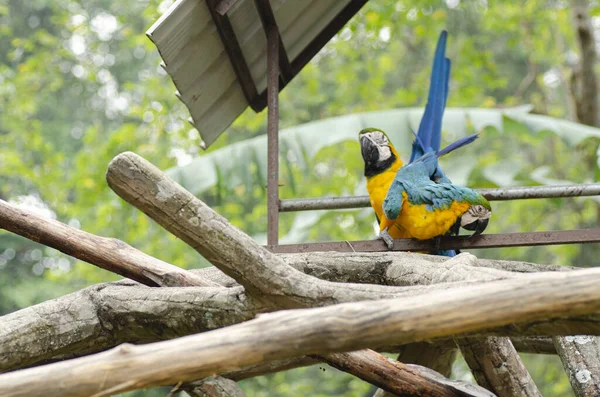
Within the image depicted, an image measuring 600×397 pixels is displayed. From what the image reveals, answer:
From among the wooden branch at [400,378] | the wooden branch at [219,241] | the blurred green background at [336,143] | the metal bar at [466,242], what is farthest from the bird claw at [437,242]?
the blurred green background at [336,143]

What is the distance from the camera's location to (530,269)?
6.69ft

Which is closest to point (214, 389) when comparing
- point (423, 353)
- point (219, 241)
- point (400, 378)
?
point (400, 378)

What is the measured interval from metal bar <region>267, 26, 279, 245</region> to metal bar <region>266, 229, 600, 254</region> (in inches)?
5.7

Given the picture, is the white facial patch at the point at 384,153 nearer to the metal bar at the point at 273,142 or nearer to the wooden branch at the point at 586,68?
the metal bar at the point at 273,142

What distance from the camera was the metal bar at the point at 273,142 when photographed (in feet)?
8.04

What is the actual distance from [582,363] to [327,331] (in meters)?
1.19

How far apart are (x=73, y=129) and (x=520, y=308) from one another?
11.6 meters

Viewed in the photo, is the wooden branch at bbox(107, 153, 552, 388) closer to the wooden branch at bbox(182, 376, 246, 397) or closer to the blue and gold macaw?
the wooden branch at bbox(182, 376, 246, 397)

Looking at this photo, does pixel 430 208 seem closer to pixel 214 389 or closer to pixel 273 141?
pixel 273 141

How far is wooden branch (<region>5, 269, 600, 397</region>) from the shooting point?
1160 mm

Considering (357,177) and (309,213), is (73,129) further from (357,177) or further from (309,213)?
(309,213)

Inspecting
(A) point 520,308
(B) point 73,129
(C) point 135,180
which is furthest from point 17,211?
(B) point 73,129

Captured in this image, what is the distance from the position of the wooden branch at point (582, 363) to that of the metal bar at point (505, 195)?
0.48m

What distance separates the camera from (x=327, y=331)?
47.4 inches
